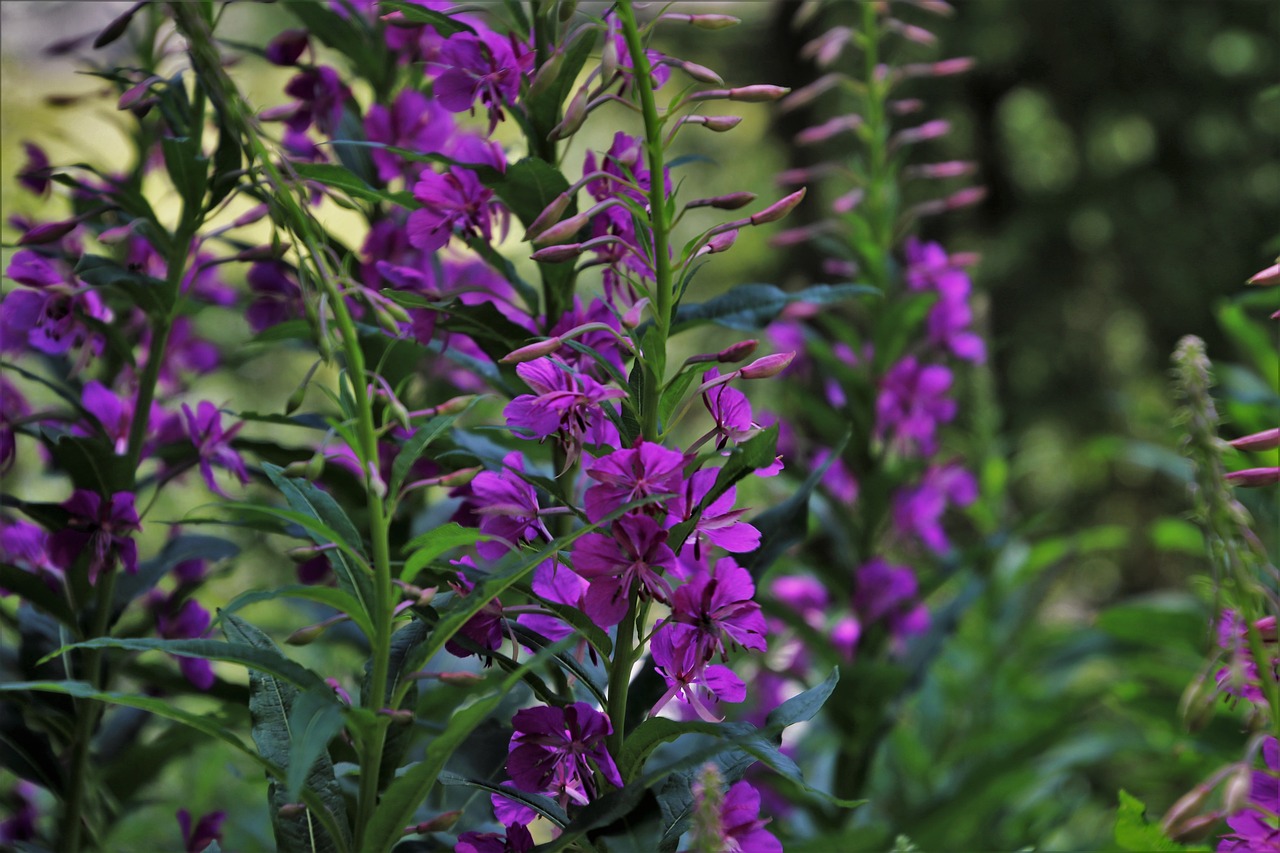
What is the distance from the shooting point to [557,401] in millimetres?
886

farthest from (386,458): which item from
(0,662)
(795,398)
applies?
(795,398)

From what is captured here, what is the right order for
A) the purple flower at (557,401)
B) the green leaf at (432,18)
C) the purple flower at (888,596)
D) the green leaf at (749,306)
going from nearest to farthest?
the purple flower at (557,401)
the green leaf at (432,18)
the green leaf at (749,306)
the purple flower at (888,596)

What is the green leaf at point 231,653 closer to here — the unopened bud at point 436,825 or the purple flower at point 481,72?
the unopened bud at point 436,825

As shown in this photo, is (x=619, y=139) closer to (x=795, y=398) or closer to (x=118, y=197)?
(x=118, y=197)

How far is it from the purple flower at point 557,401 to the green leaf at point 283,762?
0.28 metres

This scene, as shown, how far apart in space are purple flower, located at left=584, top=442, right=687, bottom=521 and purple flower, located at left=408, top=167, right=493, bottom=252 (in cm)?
39

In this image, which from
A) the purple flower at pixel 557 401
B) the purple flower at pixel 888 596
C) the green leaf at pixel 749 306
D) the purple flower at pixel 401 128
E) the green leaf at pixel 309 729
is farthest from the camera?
the purple flower at pixel 888 596

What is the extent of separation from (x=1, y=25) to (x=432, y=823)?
73.8 inches

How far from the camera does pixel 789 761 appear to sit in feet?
2.55

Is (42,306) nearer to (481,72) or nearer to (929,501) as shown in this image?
(481,72)

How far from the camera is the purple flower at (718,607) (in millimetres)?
875

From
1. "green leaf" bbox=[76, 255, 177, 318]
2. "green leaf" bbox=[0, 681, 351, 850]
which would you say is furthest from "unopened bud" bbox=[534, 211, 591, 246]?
"green leaf" bbox=[76, 255, 177, 318]

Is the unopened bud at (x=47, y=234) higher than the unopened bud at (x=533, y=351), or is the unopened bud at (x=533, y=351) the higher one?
the unopened bud at (x=47, y=234)

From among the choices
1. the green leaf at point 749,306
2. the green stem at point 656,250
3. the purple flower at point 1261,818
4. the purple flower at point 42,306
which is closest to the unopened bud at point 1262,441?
the purple flower at point 1261,818
